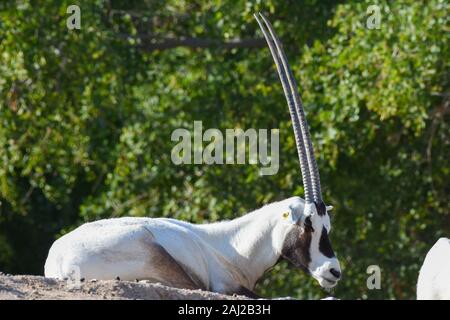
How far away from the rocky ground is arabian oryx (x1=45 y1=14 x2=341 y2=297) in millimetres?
1251

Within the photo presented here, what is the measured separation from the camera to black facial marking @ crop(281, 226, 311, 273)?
9.20m

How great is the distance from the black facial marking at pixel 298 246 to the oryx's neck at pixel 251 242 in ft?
0.22

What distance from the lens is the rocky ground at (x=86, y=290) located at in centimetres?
688

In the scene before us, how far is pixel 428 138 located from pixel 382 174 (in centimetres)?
80

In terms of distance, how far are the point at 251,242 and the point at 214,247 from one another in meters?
0.25

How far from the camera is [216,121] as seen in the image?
16531mm

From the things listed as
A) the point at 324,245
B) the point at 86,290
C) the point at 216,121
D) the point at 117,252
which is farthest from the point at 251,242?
the point at 216,121

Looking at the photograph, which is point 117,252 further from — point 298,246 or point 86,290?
point 86,290

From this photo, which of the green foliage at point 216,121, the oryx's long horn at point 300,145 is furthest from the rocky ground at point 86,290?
the green foliage at point 216,121

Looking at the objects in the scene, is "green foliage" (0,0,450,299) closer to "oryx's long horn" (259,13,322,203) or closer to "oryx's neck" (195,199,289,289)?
"oryx's long horn" (259,13,322,203)

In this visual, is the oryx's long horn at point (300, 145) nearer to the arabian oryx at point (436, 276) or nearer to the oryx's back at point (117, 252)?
the oryx's back at point (117, 252)

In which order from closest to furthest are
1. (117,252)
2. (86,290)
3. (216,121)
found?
A: (86,290), (117,252), (216,121)

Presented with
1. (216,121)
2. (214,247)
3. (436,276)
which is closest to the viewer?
A: (436,276)

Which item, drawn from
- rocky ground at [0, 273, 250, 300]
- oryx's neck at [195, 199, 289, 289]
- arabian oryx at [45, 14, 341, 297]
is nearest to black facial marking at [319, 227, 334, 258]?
arabian oryx at [45, 14, 341, 297]
